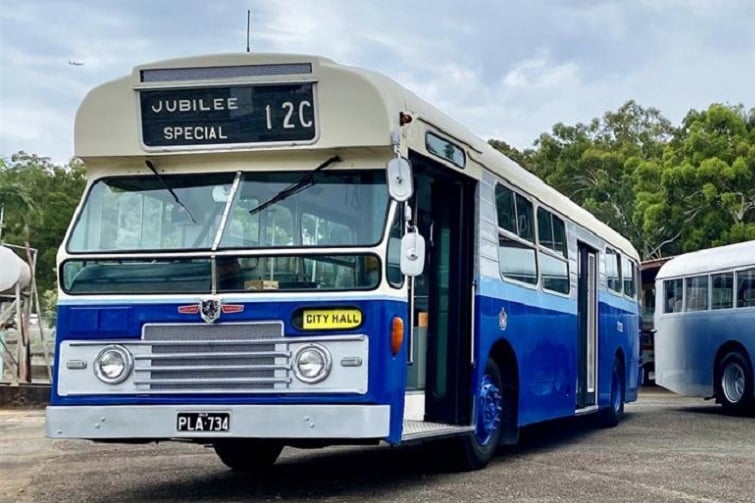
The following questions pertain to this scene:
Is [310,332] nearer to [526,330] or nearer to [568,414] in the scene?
[526,330]

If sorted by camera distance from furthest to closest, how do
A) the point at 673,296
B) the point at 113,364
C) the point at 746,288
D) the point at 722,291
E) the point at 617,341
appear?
the point at 673,296
the point at 722,291
the point at 746,288
the point at 617,341
the point at 113,364

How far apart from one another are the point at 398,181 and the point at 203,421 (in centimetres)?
204

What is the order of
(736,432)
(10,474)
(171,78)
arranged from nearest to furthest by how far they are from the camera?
(171,78) < (10,474) < (736,432)

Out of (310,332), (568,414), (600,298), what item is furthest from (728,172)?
(310,332)

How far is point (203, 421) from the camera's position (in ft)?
24.5

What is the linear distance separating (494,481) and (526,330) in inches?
85.1

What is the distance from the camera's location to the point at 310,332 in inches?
292

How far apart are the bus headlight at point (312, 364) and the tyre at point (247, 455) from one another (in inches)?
89.5

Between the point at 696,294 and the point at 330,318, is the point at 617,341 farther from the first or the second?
the point at 330,318

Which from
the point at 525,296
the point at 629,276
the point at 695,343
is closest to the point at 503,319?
the point at 525,296

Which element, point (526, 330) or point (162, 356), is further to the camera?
point (526, 330)

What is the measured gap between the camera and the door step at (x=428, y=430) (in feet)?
26.0

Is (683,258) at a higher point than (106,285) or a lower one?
higher

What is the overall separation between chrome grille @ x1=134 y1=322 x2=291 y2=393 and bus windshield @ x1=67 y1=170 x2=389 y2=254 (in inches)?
22.4
